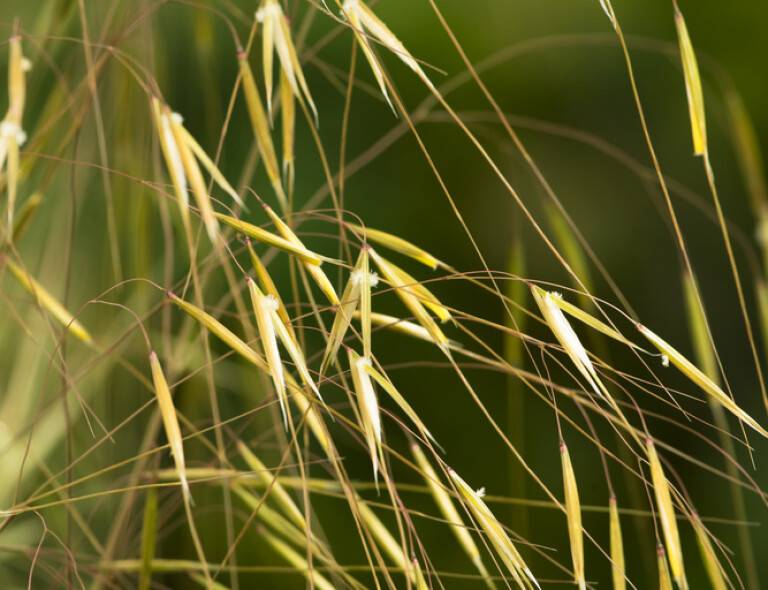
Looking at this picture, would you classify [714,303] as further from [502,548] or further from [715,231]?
[502,548]

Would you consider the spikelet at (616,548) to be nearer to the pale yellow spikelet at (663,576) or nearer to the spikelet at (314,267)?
the pale yellow spikelet at (663,576)

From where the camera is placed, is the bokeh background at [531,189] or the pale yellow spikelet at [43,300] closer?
the pale yellow spikelet at [43,300]

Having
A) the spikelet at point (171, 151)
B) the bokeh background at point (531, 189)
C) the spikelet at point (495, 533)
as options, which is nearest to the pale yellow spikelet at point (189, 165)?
the spikelet at point (171, 151)

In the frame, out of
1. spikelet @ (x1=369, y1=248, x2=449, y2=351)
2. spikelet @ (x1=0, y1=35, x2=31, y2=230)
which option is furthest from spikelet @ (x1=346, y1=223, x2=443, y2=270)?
spikelet @ (x1=0, y1=35, x2=31, y2=230)

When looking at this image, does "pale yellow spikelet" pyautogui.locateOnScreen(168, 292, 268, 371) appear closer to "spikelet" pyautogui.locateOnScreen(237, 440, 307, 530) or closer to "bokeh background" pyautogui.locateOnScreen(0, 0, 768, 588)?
"spikelet" pyautogui.locateOnScreen(237, 440, 307, 530)

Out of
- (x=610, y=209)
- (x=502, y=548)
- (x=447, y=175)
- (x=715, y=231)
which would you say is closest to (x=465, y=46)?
(x=447, y=175)

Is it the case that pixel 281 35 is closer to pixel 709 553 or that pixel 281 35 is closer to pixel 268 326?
pixel 268 326

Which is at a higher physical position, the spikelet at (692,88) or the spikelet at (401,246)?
the spikelet at (692,88)
